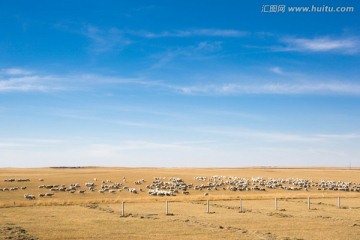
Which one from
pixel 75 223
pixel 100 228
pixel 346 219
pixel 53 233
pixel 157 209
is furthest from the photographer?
pixel 157 209

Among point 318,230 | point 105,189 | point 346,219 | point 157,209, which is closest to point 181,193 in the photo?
point 105,189

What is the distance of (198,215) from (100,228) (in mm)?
12834

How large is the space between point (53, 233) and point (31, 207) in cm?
2388

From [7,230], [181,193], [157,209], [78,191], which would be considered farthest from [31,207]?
[181,193]

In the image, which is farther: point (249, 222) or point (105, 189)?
point (105, 189)

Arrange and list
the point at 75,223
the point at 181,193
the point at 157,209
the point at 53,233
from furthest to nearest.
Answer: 1. the point at 181,193
2. the point at 157,209
3. the point at 75,223
4. the point at 53,233

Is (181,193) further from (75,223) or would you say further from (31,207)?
(75,223)

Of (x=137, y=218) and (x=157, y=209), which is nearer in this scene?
(x=137, y=218)

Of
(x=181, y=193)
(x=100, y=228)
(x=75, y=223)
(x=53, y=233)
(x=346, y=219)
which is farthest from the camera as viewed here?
(x=181, y=193)

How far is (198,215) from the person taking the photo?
44594 mm

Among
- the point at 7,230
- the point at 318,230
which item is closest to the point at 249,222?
the point at 318,230

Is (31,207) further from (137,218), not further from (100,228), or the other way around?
(100,228)

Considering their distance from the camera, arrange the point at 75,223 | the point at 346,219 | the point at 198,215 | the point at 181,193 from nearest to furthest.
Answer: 1. the point at 75,223
2. the point at 346,219
3. the point at 198,215
4. the point at 181,193

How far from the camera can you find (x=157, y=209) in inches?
2003
